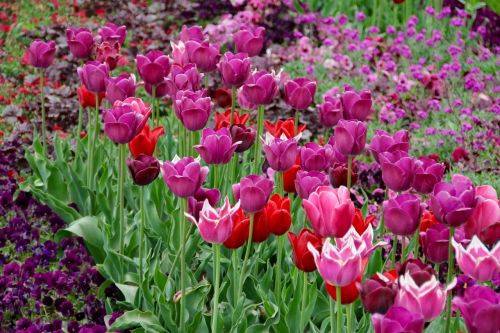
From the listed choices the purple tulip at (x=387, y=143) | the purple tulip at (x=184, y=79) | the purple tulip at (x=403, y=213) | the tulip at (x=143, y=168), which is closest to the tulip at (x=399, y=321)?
the purple tulip at (x=403, y=213)

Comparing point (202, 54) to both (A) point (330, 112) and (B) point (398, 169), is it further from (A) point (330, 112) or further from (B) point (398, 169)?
(B) point (398, 169)

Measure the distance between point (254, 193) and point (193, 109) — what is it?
2.05 feet

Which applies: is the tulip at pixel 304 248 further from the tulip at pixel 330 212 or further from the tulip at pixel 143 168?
the tulip at pixel 143 168

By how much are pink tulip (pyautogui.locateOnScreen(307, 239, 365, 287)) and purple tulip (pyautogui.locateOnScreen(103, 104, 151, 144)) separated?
0.97 meters

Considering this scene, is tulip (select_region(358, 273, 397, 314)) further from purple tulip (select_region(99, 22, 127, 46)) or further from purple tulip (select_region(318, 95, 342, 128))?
purple tulip (select_region(99, 22, 127, 46))

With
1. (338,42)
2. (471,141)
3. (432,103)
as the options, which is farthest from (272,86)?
(338,42)

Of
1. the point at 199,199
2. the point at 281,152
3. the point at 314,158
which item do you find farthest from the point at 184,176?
the point at 314,158

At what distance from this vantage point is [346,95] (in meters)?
2.87

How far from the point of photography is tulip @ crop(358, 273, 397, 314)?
1.70 m

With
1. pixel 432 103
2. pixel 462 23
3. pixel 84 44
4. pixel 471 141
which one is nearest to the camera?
pixel 84 44

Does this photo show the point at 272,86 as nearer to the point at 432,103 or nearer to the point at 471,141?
the point at 471,141

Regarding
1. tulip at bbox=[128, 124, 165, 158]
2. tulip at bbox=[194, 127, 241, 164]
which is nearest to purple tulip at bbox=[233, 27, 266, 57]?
tulip at bbox=[128, 124, 165, 158]

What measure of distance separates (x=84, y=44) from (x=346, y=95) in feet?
3.89

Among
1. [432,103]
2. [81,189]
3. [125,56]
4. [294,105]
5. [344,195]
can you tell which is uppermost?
[344,195]
